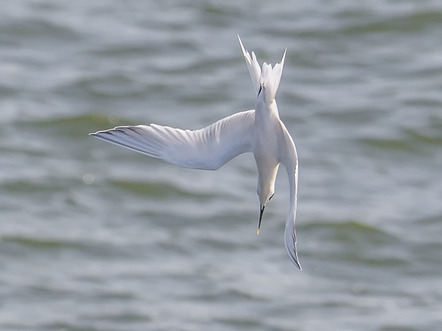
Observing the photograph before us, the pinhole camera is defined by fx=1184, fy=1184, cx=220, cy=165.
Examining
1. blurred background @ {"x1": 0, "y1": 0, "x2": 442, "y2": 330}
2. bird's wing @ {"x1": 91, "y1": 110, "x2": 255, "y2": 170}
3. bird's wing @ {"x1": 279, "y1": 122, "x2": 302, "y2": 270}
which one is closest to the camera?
bird's wing @ {"x1": 279, "y1": 122, "x2": 302, "y2": 270}

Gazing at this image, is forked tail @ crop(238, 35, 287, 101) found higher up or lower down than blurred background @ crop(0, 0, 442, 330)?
lower down

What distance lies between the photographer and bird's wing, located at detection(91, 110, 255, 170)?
4156 millimetres

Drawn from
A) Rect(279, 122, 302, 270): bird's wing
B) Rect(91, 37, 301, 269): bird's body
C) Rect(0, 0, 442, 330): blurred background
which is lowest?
Rect(279, 122, 302, 270): bird's wing

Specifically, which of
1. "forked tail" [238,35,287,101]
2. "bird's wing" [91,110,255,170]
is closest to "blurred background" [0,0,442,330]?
"bird's wing" [91,110,255,170]

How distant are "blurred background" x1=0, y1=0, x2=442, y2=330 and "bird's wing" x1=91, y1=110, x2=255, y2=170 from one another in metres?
5.34

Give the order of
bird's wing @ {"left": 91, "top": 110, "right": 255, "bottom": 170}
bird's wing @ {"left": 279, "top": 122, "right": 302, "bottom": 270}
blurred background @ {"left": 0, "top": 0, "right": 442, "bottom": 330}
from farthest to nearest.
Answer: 1. blurred background @ {"left": 0, "top": 0, "right": 442, "bottom": 330}
2. bird's wing @ {"left": 91, "top": 110, "right": 255, "bottom": 170}
3. bird's wing @ {"left": 279, "top": 122, "right": 302, "bottom": 270}

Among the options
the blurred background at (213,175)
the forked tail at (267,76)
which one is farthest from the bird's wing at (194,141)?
the blurred background at (213,175)

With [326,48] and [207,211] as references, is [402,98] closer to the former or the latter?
[326,48]

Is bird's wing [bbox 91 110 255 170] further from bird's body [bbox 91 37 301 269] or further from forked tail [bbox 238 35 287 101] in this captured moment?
forked tail [bbox 238 35 287 101]

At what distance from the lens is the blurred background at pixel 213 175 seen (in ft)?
32.4

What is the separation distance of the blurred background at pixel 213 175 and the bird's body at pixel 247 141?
536 centimetres

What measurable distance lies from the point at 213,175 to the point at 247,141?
25.7ft

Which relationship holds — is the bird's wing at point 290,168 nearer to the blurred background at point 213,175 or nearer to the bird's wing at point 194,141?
the bird's wing at point 194,141

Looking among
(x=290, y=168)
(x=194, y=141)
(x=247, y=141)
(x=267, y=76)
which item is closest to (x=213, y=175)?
(x=194, y=141)
